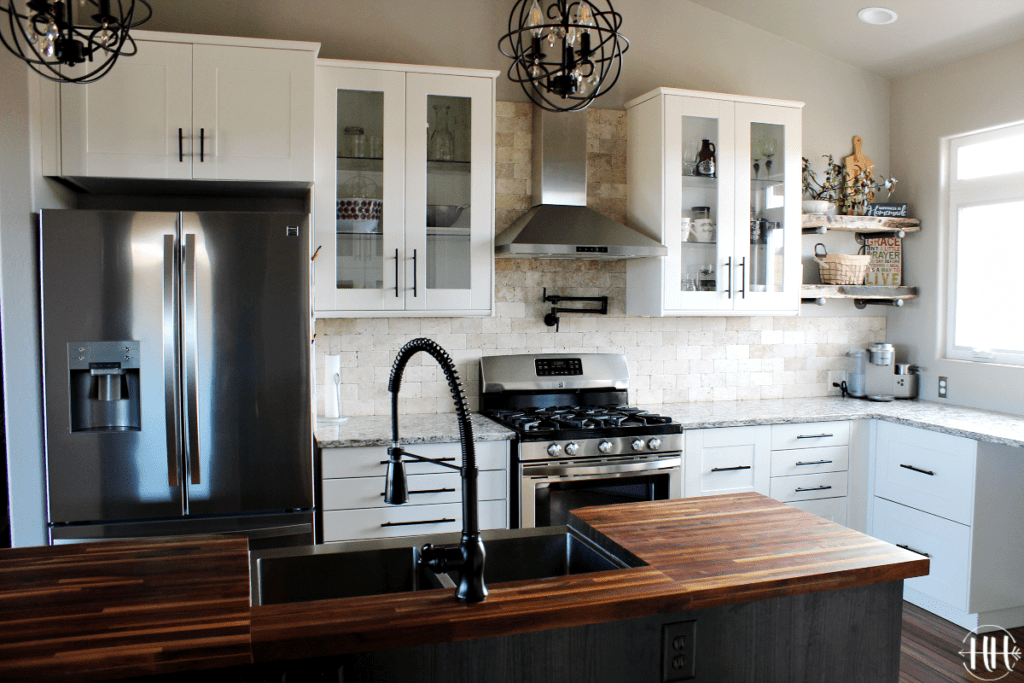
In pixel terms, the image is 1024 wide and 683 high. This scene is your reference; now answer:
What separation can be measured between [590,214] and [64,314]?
2.31m

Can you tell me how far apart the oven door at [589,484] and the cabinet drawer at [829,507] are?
0.82 meters

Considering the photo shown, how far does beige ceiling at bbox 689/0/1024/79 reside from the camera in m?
3.55

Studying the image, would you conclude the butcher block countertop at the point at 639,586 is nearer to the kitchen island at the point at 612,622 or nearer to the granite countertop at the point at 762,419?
the kitchen island at the point at 612,622

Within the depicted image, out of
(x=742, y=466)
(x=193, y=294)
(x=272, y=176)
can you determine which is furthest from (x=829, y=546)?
(x=272, y=176)

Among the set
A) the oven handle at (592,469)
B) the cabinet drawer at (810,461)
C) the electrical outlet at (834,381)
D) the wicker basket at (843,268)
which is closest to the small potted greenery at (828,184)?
the wicker basket at (843,268)

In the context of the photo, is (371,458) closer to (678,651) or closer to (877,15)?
(678,651)

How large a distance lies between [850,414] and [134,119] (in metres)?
3.60

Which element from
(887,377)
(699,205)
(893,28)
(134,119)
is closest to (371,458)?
(134,119)

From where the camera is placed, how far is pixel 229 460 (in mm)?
Result: 2750

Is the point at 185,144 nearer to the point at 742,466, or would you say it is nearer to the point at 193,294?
the point at 193,294

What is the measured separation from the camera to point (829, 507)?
3.77m

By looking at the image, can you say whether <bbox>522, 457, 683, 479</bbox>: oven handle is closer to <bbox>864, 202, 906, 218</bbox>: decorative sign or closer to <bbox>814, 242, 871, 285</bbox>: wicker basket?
<bbox>814, 242, 871, 285</bbox>: wicker basket

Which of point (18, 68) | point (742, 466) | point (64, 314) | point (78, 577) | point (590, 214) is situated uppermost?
point (18, 68)

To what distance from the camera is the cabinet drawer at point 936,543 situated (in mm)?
3266
